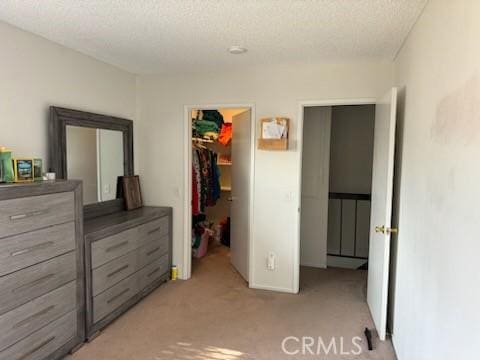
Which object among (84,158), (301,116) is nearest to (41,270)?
(84,158)

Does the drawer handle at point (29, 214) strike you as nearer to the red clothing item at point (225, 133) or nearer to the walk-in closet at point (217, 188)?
the walk-in closet at point (217, 188)

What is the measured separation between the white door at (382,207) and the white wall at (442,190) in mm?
159

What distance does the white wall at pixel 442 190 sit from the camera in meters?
1.25

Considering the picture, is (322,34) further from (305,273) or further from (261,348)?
(305,273)

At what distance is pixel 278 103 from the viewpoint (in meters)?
3.55

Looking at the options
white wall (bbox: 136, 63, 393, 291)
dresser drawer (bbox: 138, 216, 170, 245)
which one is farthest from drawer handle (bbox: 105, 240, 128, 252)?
white wall (bbox: 136, 63, 393, 291)

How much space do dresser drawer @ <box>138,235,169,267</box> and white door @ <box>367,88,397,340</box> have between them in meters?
2.14

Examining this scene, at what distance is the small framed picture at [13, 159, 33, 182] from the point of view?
228 centimetres

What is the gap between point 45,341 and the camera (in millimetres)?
2260

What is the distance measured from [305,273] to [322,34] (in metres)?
2.82

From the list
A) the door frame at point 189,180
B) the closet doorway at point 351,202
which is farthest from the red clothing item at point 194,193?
the closet doorway at point 351,202

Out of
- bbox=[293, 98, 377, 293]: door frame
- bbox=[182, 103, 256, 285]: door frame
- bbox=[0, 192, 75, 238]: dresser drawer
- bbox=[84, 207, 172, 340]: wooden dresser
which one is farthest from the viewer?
bbox=[182, 103, 256, 285]: door frame

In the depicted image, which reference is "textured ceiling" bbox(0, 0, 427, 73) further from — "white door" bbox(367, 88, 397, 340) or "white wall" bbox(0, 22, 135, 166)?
"white door" bbox(367, 88, 397, 340)

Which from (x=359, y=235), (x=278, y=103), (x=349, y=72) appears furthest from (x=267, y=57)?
(x=359, y=235)
